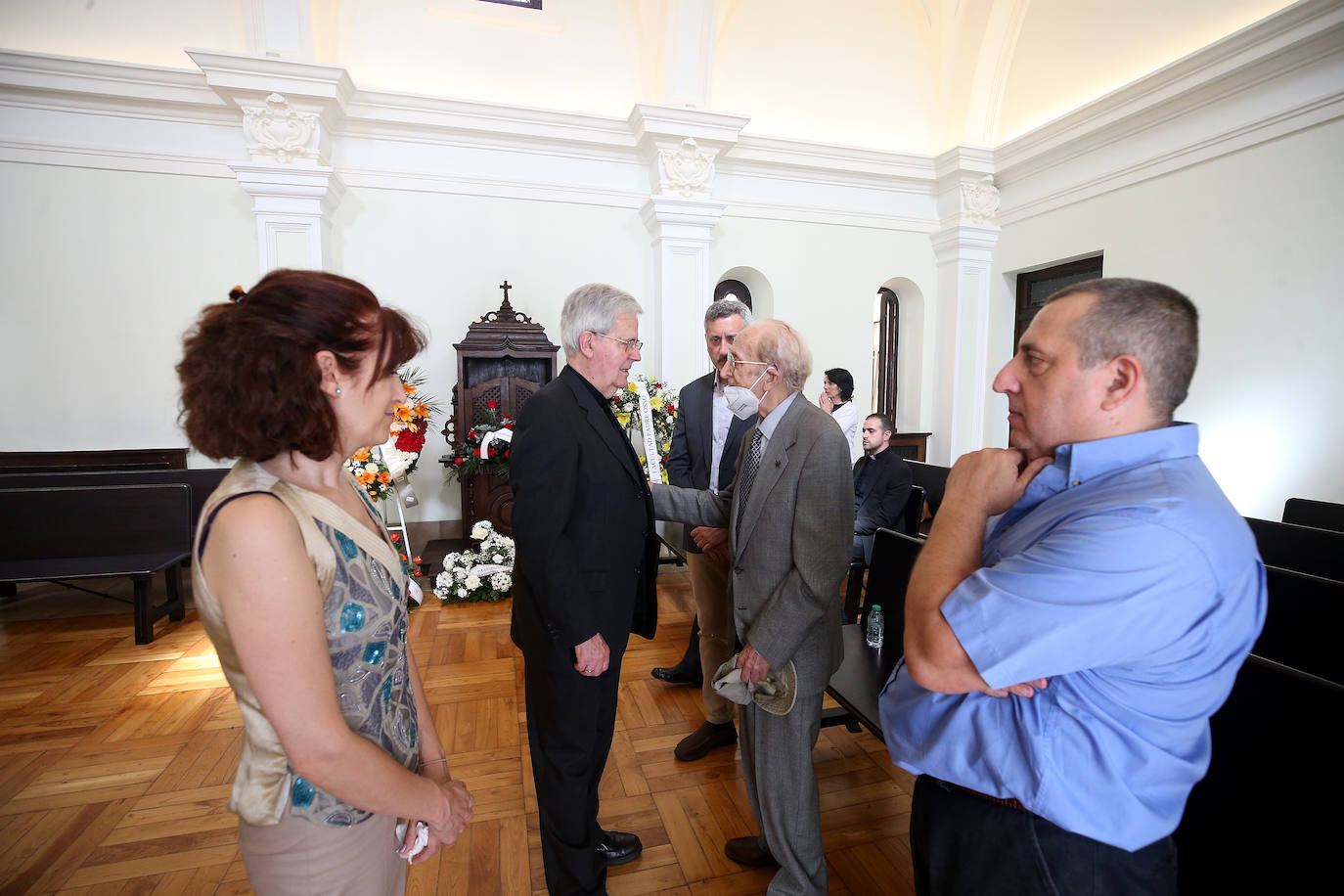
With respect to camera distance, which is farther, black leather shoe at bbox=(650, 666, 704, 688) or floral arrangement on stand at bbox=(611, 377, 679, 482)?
floral arrangement on stand at bbox=(611, 377, 679, 482)

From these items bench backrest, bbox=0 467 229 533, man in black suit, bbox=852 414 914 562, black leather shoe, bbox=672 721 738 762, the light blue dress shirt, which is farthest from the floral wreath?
the light blue dress shirt

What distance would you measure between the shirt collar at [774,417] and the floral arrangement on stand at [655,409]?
280 cm

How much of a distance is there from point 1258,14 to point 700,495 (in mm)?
6310

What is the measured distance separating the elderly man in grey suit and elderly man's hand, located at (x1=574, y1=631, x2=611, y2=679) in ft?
1.35

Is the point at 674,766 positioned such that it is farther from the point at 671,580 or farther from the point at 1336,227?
the point at 1336,227

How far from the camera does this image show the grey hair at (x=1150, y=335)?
0.96m

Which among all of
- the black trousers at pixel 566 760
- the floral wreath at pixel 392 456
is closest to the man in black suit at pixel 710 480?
the black trousers at pixel 566 760

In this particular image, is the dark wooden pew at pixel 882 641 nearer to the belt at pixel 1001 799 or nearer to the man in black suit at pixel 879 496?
the belt at pixel 1001 799

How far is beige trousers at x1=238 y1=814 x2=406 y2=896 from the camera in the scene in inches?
39.3

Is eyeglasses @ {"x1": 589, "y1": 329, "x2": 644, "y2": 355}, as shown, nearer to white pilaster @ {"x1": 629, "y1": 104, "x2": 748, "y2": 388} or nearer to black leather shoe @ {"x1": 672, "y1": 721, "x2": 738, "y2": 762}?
black leather shoe @ {"x1": 672, "y1": 721, "x2": 738, "y2": 762}

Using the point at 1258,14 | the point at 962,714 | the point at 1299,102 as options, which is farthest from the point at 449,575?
the point at 1258,14

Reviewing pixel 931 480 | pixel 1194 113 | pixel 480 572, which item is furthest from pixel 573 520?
pixel 1194 113

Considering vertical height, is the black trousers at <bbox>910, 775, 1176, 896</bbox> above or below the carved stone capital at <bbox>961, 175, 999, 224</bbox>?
below

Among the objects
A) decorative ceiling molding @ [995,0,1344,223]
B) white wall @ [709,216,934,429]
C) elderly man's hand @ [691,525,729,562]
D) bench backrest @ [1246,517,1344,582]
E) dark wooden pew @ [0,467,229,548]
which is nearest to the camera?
elderly man's hand @ [691,525,729,562]
